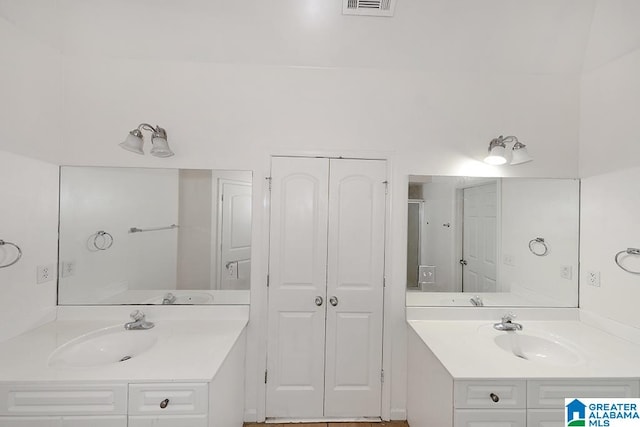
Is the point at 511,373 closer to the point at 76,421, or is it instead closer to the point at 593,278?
the point at 593,278

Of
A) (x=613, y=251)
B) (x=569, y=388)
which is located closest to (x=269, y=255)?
(x=569, y=388)

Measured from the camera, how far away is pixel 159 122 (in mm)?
1819

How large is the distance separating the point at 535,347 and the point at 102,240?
114 inches

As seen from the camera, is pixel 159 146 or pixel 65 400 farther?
pixel 159 146

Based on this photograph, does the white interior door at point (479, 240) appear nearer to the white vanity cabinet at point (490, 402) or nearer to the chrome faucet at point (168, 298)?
the white vanity cabinet at point (490, 402)

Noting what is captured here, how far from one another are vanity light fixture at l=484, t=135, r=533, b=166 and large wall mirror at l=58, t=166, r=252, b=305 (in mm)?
1620

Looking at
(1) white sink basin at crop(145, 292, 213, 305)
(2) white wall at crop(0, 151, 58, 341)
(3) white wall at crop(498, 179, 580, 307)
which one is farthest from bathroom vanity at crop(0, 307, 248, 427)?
(3) white wall at crop(498, 179, 580, 307)

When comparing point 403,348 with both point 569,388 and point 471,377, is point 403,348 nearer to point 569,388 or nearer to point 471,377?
point 471,377

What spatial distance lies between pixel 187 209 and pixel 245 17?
127 cm

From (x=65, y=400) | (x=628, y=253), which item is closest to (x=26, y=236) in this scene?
(x=65, y=400)

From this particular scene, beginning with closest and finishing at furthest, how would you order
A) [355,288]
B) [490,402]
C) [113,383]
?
[113,383], [490,402], [355,288]

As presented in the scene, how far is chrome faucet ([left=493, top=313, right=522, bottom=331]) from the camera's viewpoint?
173cm

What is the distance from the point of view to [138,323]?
1656mm

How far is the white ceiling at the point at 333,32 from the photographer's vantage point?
159 cm
